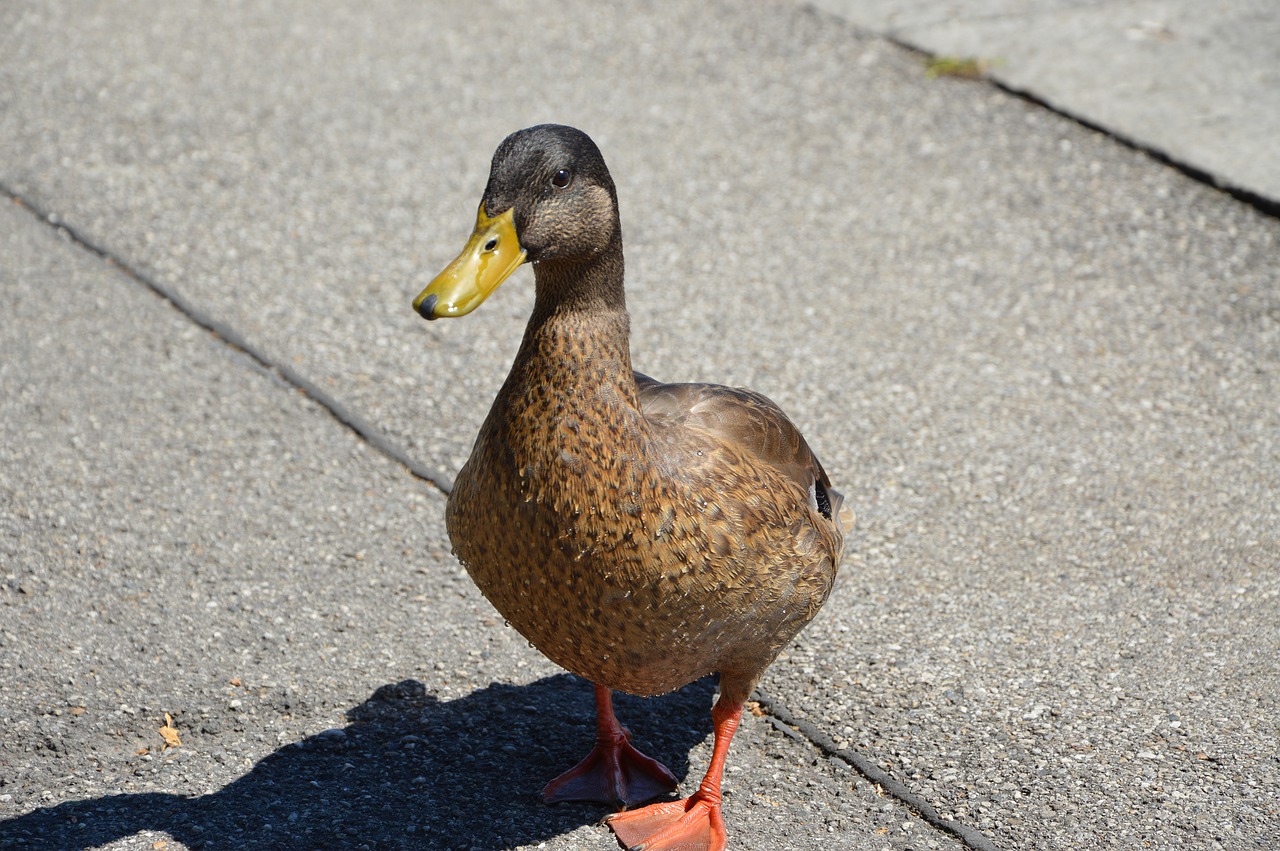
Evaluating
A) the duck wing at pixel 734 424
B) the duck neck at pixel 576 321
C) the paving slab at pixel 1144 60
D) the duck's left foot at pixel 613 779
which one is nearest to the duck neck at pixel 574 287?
the duck neck at pixel 576 321

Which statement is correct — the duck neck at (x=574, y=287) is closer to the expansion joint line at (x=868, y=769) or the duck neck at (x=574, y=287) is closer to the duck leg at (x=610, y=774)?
the duck leg at (x=610, y=774)

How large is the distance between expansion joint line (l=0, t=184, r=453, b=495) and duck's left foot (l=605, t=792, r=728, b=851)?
1619 mm

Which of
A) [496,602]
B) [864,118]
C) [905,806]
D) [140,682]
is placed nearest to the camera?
[496,602]

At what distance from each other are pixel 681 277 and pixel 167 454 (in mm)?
2379

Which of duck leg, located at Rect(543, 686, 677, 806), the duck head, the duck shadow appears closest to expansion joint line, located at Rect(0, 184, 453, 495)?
the duck shadow

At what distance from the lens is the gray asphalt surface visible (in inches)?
143

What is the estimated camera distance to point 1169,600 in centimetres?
432

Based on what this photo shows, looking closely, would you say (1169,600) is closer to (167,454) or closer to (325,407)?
(325,407)

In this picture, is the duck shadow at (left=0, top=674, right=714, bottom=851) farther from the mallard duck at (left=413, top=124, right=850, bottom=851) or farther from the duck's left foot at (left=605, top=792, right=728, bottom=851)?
the mallard duck at (left=413, top=124, right=850, bottom=851)

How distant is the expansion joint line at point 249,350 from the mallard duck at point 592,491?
163 centimetres

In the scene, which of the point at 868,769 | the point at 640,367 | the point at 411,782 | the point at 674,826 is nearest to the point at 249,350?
the point at 640,367

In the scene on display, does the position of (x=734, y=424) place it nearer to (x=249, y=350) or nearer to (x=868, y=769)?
(x=868, y=769)

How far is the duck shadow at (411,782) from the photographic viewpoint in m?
3.37

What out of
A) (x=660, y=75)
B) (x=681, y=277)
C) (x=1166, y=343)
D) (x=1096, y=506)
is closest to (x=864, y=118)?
(x=660, y=75)
